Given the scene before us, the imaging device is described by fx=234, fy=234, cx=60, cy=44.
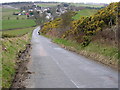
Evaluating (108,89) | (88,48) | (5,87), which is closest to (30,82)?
(5,87)

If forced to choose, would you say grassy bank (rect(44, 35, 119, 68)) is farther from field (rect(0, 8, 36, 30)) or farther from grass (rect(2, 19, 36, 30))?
grass (rect(2, 19, 36, 30))

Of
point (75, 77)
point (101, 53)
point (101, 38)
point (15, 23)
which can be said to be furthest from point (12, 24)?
point (75, 77)

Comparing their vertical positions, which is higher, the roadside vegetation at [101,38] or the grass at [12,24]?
the roadside vegetation at [101,38]

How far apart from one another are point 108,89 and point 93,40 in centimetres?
1405

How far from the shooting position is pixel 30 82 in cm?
1399

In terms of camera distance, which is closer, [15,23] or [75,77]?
[75,77]

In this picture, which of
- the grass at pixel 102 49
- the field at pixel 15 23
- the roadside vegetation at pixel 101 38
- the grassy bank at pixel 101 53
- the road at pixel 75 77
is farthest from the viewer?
the field at pixel 15 23

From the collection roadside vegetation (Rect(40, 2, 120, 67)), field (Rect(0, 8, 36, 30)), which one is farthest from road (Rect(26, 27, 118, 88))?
field (Rect(0, 8, 36, 30))

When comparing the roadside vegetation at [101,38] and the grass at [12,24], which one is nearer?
the roadside vegetation at [101,38]

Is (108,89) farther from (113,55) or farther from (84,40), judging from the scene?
(84,40)

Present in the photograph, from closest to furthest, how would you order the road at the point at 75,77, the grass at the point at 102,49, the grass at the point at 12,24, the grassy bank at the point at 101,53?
the road at the point at 75,77
the grassy bank at the point at 101,53
the grass at the point at 102,49
the grass at the point at 12,24

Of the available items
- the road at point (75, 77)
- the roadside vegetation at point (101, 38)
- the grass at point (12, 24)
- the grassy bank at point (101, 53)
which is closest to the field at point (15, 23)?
the grass at point (12, 24)

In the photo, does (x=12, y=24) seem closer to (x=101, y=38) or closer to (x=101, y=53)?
(x=101, y=38)

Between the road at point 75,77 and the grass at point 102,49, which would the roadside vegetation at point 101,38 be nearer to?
the grass at point 102,49
